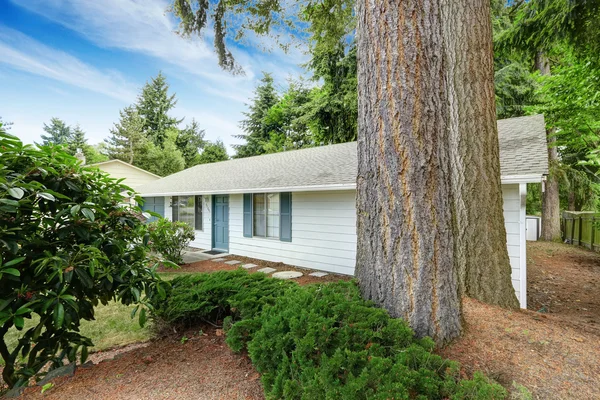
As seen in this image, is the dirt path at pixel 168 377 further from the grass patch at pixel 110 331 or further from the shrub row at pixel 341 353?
the grass patch at pixel 110 331

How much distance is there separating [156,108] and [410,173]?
32009mm

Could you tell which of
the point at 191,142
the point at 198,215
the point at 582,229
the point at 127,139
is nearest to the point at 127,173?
the point at 127,139

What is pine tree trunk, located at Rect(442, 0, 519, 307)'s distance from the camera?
3.32m

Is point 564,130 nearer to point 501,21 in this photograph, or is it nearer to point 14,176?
point 501,21

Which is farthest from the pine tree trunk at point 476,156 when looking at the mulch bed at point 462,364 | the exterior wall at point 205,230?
the exterior wall at point 205,230

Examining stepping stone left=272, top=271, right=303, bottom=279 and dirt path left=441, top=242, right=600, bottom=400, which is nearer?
dirt path left=441, top=242, right=600, bottom=400

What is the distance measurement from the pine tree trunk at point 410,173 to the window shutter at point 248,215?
7.05 m

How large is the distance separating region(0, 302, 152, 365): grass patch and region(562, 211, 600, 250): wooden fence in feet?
36.4

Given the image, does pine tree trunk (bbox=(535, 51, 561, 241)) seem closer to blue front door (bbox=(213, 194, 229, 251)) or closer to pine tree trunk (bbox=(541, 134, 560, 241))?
pine tree trunk (bbox=(541, 134, 560, 241))

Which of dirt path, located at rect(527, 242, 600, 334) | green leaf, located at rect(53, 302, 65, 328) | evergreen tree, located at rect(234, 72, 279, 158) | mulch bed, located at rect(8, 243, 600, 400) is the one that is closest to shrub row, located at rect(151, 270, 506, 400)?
mulch bed, located at rect(8, 243, 600, 400)

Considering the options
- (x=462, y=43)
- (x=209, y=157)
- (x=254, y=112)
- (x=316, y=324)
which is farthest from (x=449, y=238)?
(x=209, y=157)

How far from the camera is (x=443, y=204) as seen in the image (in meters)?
2.09

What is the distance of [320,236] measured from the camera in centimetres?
732

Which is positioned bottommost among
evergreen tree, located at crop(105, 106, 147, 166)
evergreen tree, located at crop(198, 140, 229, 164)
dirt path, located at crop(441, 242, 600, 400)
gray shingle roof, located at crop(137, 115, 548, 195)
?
dirt path, located at crop(441, 242, 600, 400)
